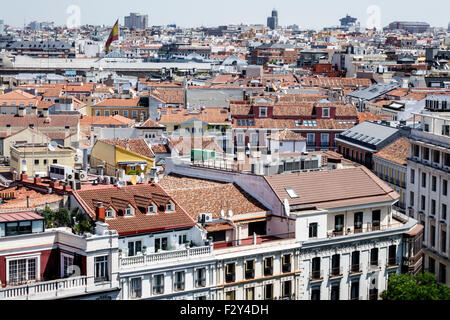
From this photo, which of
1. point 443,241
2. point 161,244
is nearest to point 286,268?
point 161,244

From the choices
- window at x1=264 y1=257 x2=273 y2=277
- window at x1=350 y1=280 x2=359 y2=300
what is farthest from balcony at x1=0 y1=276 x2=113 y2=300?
window at x1=350 y1=280 x2=359 y2=300

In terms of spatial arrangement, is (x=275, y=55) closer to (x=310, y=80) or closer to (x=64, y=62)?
(x=64, y=62)

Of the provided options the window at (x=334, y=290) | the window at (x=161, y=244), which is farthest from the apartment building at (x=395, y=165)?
the window at (x=161, y=244)

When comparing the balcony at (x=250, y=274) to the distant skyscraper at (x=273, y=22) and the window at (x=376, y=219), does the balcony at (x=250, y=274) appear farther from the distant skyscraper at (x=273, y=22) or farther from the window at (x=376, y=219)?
the distant skyscraper at (x=273, y=22)

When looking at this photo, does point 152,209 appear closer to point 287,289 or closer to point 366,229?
point 287,289
